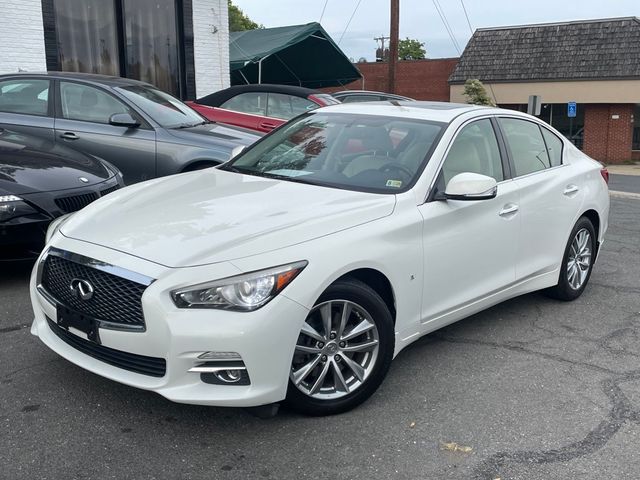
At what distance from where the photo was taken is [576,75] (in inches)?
1228

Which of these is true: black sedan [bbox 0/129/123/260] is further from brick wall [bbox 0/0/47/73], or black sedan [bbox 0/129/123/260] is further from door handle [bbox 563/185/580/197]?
brick wall [bbox 0/0/47/73]

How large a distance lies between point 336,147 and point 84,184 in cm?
229

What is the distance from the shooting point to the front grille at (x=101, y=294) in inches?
124

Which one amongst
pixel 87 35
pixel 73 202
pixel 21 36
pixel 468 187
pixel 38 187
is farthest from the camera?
pixel 87 35

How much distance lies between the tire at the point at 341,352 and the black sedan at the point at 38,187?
9.03 feet

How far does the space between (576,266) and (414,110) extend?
2.00 m

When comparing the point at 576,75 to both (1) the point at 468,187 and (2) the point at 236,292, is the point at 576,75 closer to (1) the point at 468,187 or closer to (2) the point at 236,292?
(1) the point at 468,187

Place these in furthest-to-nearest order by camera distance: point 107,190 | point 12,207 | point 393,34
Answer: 1. point 393,34
2. point 107,190
3. point 12,207

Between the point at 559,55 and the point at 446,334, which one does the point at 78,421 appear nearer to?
the point at 446,334

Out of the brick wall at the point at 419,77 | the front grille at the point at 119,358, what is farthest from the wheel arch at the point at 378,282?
the brick wall at the point at 419,77

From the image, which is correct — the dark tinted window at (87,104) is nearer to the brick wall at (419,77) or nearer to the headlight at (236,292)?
the headlight at (236,292)

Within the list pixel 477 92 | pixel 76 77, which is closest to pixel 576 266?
pixel 76 77

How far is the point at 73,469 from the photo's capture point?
300 centimetres

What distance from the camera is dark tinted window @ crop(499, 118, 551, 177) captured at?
16.5 feet
